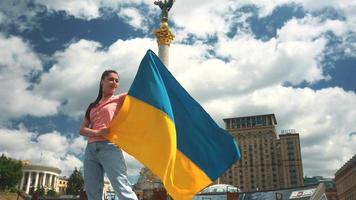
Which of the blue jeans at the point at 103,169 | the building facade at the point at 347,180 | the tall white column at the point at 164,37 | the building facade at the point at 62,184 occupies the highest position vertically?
the tall white column at the point at 164,37

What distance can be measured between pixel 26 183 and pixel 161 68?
422ft

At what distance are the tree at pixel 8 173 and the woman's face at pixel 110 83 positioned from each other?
79293mm

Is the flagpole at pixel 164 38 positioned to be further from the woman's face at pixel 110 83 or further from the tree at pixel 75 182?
the tree at pixel 75 182

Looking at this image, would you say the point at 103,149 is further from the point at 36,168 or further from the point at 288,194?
the point at 36,168

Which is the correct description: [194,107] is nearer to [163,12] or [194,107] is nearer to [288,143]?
[163,12]

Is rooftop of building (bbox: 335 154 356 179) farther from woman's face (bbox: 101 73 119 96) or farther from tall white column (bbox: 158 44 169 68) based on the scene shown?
woman's face (bbox: 101 73 119 96)

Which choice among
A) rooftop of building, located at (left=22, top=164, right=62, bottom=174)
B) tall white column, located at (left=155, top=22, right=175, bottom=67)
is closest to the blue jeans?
tall white column, located at (left=155, top=22, right=175, bottom=67)

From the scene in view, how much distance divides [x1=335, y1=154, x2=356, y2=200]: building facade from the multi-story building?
5507 cm

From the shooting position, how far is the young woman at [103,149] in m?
4.75

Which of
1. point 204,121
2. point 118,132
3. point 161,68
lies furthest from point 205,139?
point 118,132

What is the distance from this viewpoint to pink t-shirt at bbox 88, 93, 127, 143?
5.04 m

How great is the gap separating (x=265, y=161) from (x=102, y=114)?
141770 mm

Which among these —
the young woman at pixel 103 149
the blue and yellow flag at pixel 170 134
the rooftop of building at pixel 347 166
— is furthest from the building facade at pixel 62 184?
the young woman at pixel 103 149

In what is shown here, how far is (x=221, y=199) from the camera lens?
4650 cm
